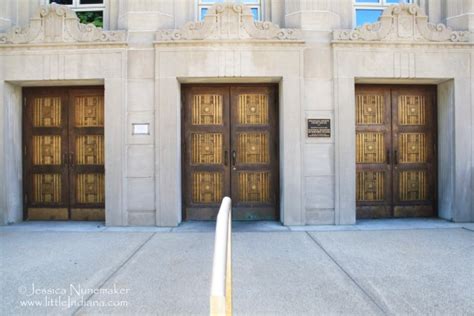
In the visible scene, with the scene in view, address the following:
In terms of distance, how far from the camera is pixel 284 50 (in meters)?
→ 7.10

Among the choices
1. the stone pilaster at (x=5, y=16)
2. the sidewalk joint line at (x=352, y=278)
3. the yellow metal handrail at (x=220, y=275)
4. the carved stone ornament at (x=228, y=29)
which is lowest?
the sidewalk joint line at (x=352, y=278)

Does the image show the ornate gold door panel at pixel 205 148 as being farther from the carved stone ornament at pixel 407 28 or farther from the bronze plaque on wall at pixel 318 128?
the carved stone ornament at pixel 407 28

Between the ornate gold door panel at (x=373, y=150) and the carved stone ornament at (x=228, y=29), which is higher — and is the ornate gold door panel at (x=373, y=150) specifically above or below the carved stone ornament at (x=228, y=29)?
below

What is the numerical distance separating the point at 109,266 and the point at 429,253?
16.5 feet

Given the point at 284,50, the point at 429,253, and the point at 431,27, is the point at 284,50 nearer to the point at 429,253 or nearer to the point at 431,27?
the point at 431,27

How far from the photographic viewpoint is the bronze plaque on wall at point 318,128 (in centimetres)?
715

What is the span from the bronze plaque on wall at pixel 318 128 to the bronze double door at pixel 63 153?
5.00m

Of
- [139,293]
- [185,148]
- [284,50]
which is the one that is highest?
[284,50]

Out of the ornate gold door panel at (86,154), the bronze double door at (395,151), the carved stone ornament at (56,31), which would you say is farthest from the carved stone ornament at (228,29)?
Result: the bronze double door at (395,151)

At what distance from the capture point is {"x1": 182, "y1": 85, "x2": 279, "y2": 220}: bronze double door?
7598mm

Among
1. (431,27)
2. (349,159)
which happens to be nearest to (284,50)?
(349,159)

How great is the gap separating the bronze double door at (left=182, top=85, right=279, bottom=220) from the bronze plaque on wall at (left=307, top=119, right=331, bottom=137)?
0.85 meters

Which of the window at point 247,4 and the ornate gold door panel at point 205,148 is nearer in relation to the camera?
the ornate gold door panel at point 205,148

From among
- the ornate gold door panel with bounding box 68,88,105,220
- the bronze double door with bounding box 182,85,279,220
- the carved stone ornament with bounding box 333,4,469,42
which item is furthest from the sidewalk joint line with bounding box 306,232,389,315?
the ornate gold door panel with bounding box 68,88,105,220
